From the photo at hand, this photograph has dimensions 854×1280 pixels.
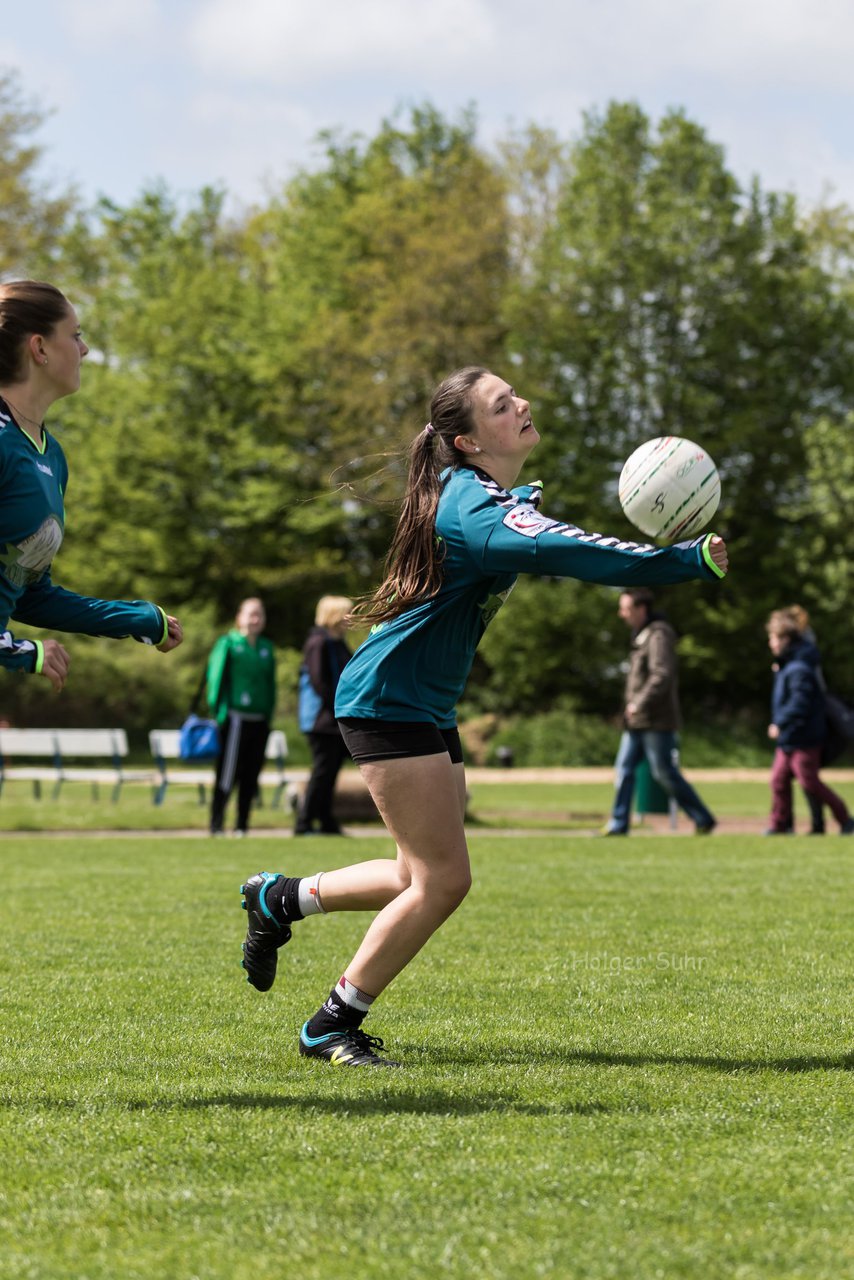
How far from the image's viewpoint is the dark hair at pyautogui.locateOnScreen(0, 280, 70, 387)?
4.62 m

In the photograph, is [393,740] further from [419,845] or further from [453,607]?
[453,607]

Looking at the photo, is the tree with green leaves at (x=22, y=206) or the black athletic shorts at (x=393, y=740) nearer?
the black athletic shorts at (x=393, y=740)

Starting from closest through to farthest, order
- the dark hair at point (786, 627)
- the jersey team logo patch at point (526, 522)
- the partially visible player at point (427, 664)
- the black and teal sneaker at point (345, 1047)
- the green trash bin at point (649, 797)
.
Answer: the jersey team logo patch at point (526, 522) < the partially visible player at point (427, 664) < the black and teal sneaker at point (345, 1047) < the dark hair at point (786, 627) < the green trash bin at point (649, 797)

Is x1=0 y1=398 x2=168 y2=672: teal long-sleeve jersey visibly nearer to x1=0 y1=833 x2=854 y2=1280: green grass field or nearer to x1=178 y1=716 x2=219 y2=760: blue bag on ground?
x1=0 y1=833 x2=854 y2=1280: green grass field

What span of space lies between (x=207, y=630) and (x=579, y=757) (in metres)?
11.8

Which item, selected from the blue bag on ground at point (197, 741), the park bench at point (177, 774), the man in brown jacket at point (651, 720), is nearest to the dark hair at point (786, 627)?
the man in brown jacket at point (651, 720)

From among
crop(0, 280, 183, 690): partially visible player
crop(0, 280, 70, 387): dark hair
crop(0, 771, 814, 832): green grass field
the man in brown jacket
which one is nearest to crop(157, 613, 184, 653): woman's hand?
crop(0, 280, 183, 690): partially visible player

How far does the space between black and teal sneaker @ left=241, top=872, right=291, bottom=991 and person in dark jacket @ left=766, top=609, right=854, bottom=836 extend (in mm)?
10683

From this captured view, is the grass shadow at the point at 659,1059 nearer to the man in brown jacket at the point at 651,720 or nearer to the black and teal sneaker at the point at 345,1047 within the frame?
the black and teal sneaker at the point at 345,1047

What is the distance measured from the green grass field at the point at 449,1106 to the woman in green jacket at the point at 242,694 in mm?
6328

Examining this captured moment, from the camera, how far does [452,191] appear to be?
1671 inches

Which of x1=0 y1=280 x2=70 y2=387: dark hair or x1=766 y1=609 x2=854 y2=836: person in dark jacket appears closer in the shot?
x1=0 y1=280 x2=70 y2=387: dark hair

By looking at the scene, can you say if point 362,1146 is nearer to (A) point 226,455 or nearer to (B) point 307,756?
(B) point 307,756

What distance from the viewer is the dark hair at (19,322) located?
4621 mm
